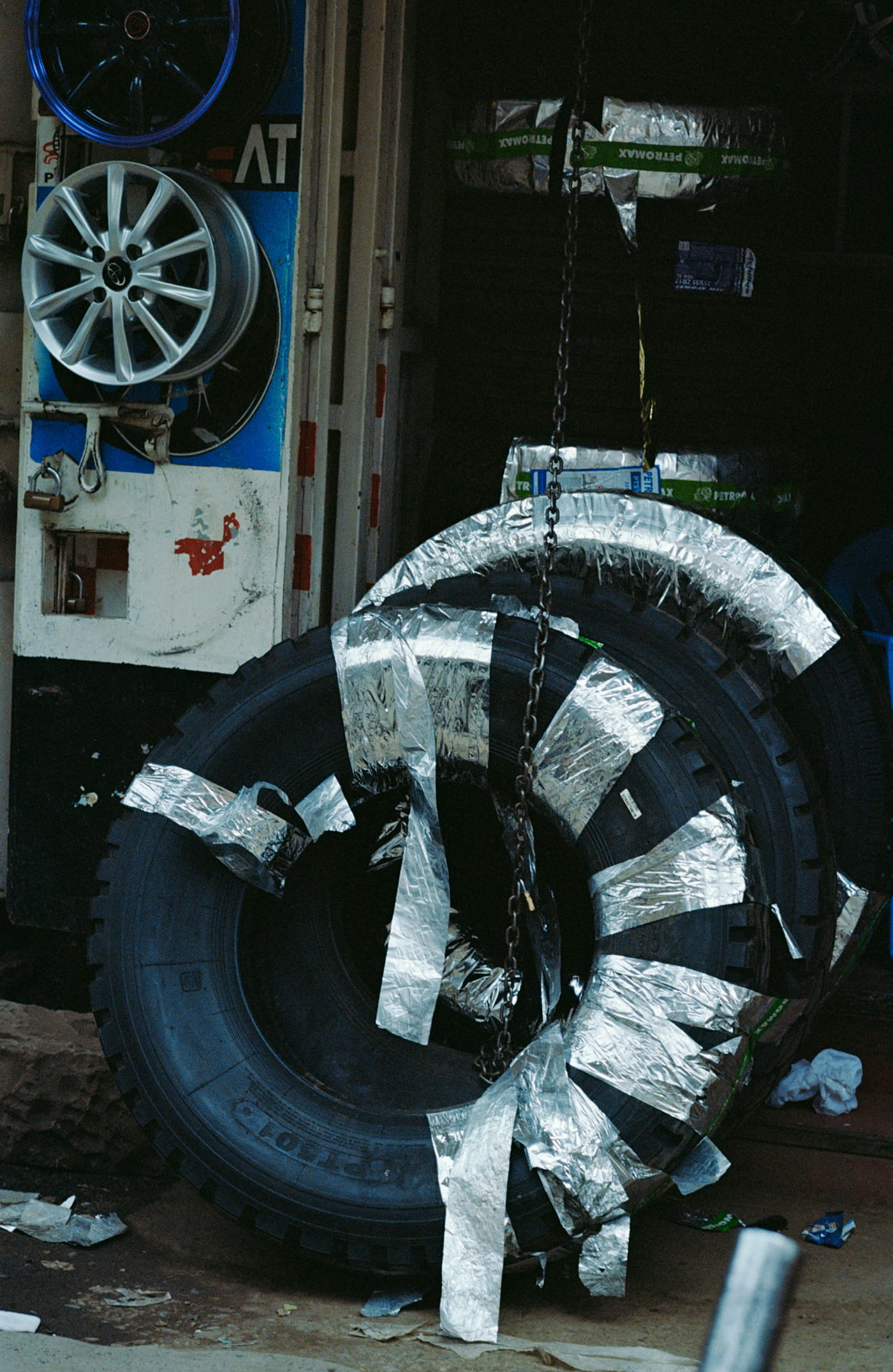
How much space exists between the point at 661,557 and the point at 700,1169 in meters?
1.42

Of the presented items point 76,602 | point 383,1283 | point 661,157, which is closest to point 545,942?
point 383,1283

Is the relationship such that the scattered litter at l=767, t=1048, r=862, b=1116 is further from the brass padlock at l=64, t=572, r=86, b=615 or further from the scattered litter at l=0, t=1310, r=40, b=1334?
the brass padlock at l=64, t=572, r=86, b=615

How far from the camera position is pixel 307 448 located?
11.9ft

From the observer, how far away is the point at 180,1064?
277 cm

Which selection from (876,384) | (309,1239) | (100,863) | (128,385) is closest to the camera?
(309,1239)

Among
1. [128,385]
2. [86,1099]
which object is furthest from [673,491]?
[86,1099]

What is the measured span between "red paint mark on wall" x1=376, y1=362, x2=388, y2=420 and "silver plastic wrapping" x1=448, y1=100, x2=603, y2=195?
60cm

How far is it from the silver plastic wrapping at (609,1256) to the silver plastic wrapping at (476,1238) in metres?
0.17

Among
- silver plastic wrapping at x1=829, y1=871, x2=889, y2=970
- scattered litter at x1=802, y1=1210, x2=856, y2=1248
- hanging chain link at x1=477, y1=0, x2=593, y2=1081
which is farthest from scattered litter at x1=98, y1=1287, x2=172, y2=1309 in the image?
silver plastic wrapping at x1=829, y1=871, x2=889, y2=970

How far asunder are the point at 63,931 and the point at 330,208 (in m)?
2.11

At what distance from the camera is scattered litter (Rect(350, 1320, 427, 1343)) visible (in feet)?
8.20

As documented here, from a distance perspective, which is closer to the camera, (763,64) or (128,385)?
(128,385)

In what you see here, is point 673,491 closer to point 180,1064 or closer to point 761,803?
point 761,803

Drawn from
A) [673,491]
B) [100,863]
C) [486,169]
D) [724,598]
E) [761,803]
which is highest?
[486,169]
